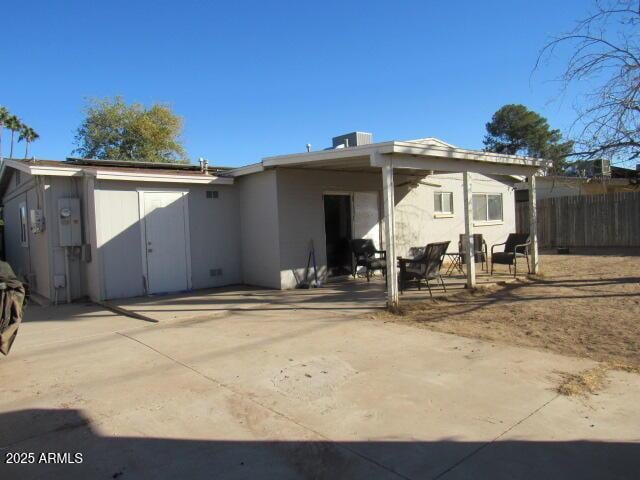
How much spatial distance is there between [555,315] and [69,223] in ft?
30.0

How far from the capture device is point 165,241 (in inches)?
405

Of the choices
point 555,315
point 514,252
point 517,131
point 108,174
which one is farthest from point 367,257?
point 517,131

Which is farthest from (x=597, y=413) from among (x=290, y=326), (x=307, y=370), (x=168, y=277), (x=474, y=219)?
(x=474, y=219)

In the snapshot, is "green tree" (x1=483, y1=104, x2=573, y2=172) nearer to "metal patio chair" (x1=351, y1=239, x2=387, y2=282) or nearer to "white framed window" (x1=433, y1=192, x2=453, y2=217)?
"white framed window" (x1=433, y1=192, x2=453, y2=217)

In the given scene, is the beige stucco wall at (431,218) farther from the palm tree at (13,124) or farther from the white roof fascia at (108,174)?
the palm tree at (13,124)

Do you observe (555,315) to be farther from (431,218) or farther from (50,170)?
(50,170)

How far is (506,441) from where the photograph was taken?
3.32 metres

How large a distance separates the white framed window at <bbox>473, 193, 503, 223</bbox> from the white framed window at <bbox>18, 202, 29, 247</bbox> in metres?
13.4

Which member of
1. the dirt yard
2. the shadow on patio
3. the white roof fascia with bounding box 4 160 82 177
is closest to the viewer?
the dirt yard

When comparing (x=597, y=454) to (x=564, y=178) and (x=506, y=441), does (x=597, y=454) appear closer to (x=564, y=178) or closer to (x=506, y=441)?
(x=506, y=441)

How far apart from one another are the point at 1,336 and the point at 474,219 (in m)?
14.4

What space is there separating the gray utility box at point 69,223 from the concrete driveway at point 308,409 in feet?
12.0

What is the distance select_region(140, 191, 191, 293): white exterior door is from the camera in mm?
10078

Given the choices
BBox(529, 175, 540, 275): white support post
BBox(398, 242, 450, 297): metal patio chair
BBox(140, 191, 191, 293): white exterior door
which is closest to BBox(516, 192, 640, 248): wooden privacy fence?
BBox(529, 175, 540, 275): white support post
